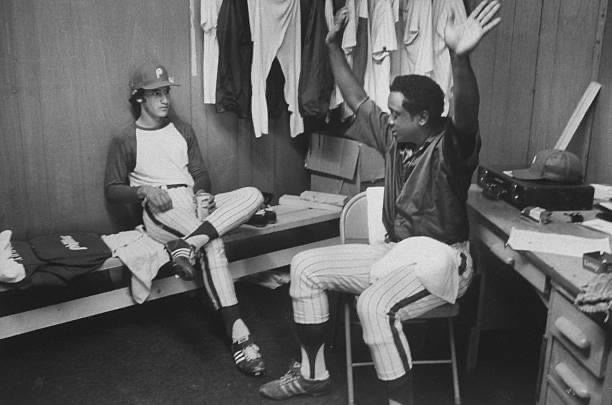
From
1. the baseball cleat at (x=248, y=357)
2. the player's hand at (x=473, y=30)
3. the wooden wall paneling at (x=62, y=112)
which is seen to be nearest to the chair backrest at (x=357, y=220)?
the baseball cleat at (x=248, y=357)

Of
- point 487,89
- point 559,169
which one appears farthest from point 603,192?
point 487,89

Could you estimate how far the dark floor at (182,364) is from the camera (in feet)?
8.56

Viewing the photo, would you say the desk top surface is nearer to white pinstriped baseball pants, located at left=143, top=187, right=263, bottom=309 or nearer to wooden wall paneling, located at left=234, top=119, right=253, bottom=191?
white pinstriped baseball pants, located at left=143, top=187, right=263, bottom=309

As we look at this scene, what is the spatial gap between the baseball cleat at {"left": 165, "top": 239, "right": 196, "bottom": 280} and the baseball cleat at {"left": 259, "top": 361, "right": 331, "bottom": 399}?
59 cm

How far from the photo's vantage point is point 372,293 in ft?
7.28

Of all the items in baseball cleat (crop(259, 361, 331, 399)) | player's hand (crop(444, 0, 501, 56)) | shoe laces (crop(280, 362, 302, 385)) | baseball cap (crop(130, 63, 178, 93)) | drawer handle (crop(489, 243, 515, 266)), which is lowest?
baseball cleat (crop(259, 361, 331, 399))

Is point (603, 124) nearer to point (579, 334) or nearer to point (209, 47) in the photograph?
point (579, 334)

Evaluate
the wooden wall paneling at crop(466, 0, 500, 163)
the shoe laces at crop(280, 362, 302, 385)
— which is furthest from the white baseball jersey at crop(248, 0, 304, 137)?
the shoe laces at crop(280, 362, 302, 385)

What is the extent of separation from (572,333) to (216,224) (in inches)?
64.9

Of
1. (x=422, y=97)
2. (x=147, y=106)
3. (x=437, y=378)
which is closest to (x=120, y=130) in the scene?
(x=147, y=106)

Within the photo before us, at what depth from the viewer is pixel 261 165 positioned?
156 inches

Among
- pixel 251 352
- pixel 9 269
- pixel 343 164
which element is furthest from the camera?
pixel 343 164

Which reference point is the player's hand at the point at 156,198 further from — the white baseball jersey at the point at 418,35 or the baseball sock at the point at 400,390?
the white baseball jersey at the point at 418,35

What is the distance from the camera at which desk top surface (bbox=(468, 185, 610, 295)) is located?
1843mm
